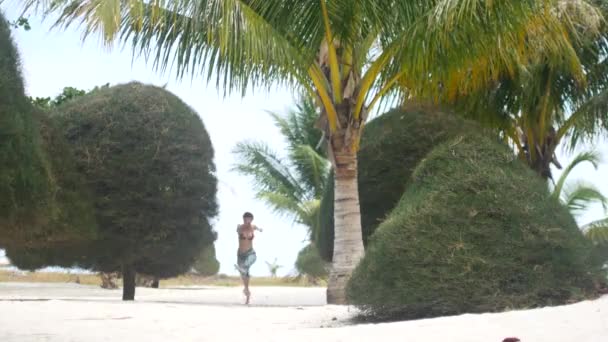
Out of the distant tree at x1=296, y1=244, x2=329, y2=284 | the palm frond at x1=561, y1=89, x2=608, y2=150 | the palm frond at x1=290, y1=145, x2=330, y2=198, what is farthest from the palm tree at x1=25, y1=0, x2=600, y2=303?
the distant tree at x1=296, y1=244, x2=329, y2=284

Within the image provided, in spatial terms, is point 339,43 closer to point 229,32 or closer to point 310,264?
point 229,32

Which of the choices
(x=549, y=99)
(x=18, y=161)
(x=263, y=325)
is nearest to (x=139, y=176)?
(x=18, y=161)

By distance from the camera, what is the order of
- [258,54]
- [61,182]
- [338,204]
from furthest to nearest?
1. [61,182]
2. [338,204]
3. [258,54]

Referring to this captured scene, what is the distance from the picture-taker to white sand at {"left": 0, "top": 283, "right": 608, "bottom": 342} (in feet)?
25.7

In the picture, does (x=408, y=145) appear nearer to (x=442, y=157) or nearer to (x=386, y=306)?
(x=442, y=157)

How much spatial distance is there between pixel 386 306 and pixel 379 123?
4.67 meters

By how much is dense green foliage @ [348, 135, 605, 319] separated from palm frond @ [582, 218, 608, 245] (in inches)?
535

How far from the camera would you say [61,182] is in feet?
50.0

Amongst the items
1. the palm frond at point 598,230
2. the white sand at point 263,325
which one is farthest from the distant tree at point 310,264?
the white sand at point 263,325

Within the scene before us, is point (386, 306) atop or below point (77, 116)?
below

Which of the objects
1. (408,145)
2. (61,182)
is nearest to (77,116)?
(61,182)

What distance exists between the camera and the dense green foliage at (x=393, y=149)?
42.3 feet

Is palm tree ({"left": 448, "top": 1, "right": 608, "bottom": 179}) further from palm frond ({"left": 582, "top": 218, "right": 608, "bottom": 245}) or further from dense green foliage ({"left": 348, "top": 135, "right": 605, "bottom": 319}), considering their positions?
dense green foliage ({"left": 348, "top": 135, "right": 605, "bottom": 319})

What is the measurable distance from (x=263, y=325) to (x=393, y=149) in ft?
13.3
